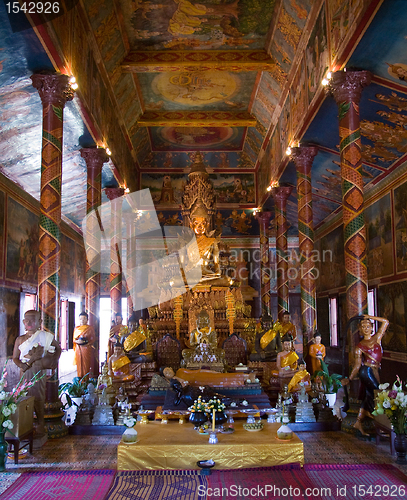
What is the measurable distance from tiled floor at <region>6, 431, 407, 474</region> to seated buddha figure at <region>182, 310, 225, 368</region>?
3.52m

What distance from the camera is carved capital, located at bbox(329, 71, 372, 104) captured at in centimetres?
838

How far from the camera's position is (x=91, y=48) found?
36.7 ft

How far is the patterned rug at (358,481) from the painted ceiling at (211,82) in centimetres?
637

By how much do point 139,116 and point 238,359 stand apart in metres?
10.5

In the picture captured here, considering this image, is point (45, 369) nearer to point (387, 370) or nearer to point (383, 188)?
point (387, 370)

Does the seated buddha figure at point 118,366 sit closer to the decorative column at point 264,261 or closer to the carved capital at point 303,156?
the carved capital at point 303,156

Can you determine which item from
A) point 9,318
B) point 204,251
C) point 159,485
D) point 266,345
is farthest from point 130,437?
point 204,251

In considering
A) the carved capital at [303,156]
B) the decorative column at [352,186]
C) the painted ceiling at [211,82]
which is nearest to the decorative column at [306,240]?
the carved capital at [303,156]

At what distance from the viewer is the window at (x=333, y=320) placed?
62.6 ft

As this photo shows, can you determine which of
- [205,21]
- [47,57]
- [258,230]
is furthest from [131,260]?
[47,57]

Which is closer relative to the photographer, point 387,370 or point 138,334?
point 138,334

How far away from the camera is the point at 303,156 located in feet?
41.0

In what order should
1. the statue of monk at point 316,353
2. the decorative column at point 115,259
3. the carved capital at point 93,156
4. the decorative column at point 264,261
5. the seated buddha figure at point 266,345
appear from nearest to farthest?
the statue of monk at point 316,353
the seated buddha figure at point 266,345
the carved capital at point 93,156
the decorative column at point 115,259
the decorative column at point 264,261

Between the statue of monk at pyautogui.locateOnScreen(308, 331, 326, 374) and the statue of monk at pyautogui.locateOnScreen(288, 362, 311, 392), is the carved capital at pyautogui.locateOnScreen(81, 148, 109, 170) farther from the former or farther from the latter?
the statue of monk at pyautogui.locateOnScreen(288, 362, 311, 392)
